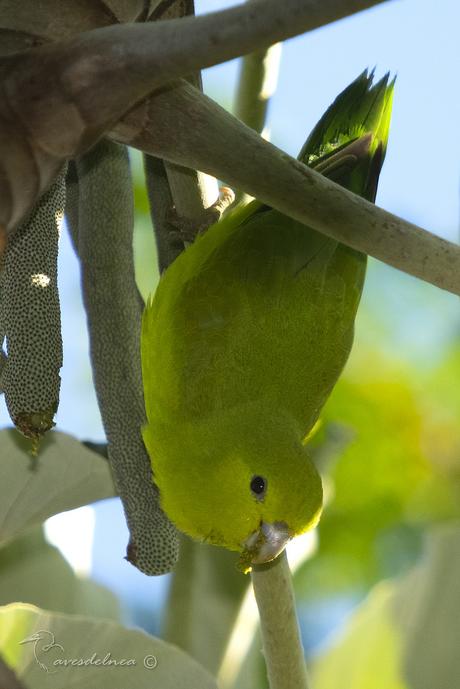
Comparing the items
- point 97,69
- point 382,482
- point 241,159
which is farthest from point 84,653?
point 382,482

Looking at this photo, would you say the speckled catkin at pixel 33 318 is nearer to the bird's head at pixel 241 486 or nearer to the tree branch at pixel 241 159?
the tree branch at pixel 241 159

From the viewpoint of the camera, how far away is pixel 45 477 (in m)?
1.82

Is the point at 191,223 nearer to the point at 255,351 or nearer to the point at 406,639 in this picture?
the point at 255,351

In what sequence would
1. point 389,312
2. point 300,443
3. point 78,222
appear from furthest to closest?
point 389,312, point 300,443, point 78,222

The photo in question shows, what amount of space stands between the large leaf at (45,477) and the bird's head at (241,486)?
22cm

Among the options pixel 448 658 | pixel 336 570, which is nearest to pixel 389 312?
pixel 336 570

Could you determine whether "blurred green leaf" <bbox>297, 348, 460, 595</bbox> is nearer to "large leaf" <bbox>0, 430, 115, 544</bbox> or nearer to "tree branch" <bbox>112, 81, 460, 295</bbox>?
"large leaf" <bbox>0, 430, 115, 544</bbox>

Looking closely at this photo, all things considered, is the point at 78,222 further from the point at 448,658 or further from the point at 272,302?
the point at 448,658

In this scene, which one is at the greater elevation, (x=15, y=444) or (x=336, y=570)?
(x=15, y=444)

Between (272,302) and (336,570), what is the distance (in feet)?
3.34

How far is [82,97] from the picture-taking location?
3.10 ft

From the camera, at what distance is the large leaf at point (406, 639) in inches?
77.4

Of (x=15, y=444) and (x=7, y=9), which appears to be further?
(x=15, y=444)

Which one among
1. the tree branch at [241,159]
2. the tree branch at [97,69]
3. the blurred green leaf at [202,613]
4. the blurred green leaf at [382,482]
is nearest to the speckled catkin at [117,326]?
the blurred green leaf at [202,613]
